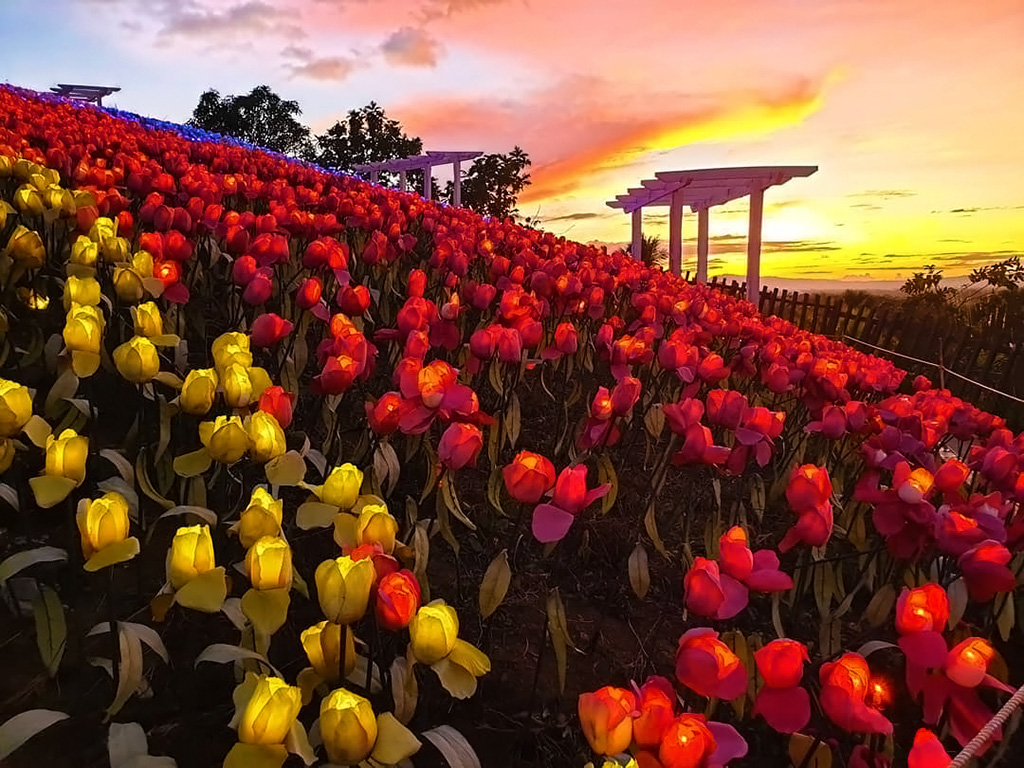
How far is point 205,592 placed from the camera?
117cm

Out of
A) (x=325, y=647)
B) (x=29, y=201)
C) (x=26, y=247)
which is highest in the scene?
(x=29, y=201)

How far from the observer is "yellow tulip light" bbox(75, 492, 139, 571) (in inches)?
49.4

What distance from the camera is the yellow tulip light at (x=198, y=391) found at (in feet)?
5.40

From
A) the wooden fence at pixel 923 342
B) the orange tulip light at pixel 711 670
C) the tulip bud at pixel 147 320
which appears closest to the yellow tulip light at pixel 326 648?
the orange tulip light at pixel 711 670

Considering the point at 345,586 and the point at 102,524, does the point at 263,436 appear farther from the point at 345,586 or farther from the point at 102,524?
the point at 345,586

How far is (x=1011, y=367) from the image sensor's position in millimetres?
7977

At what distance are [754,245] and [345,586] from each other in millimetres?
11630

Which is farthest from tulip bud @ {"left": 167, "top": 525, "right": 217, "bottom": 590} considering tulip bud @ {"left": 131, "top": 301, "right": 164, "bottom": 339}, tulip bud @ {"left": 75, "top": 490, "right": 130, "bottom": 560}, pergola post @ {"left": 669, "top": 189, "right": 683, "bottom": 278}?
pergola post @ {"left": 669, "top": 189, "right": 683, "bottom": 278}

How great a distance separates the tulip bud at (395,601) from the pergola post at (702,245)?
12.3 meters

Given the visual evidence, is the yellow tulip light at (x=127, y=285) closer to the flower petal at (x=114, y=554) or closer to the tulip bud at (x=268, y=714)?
the flower petal at (x=114, y=554)

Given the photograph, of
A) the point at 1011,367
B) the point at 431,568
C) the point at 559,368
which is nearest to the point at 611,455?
the point at 559,368

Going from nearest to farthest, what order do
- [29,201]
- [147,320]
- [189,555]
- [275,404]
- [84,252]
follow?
[189,555] → [275,404] → [147,320] → [84,252] → [29,201]

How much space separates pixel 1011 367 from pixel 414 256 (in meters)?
6.45

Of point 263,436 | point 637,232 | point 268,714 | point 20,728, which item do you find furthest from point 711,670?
point 637,232
